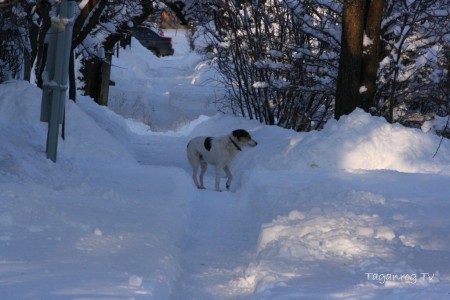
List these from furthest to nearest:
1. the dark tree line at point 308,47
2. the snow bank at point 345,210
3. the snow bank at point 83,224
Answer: the dark tree line at point 308,47, the snow bank at point 345,210, the snow bank at point 83,224

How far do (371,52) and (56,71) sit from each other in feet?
22.9

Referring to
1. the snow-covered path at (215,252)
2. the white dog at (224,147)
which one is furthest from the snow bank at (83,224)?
the white dog at (224,147)

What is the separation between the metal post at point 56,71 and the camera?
10555mm

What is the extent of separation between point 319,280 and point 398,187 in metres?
5.54

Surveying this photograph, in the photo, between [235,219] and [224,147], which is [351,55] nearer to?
[224,147]

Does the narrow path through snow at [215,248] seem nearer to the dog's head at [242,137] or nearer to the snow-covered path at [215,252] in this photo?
the snow-covered path at [215,252]

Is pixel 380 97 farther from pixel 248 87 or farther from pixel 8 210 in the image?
pixel 8 210

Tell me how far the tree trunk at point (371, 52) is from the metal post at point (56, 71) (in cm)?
664

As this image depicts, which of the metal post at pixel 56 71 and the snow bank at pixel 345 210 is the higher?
the metal post at pixel 56 71

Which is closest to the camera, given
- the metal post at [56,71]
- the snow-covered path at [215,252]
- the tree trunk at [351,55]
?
the snow-covered path at [215,252]

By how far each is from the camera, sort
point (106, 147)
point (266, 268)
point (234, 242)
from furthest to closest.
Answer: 1. point (106, 147)
2. point (234, 242)
3. point (266, 268)

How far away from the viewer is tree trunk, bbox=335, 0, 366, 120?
14.6 meters

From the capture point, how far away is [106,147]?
15.5 meters

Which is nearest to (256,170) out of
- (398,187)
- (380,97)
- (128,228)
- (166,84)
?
(398,187)
